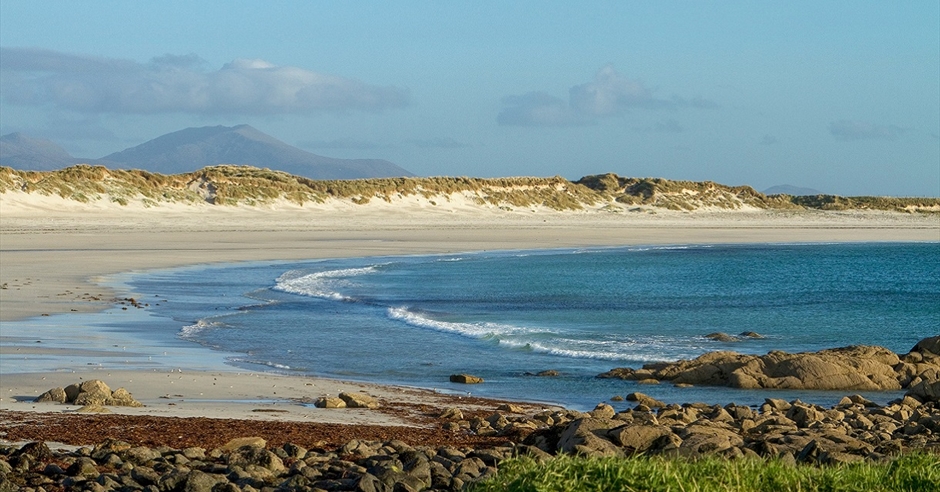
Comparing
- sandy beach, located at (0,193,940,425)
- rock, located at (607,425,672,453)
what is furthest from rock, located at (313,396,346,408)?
rock, located at (607,425,672,453)

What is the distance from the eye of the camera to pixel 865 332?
871 inches

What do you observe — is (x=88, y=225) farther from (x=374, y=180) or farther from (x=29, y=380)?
(x=29, y=380)

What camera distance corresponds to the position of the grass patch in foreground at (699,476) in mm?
5324

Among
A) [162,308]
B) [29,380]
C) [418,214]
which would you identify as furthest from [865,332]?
[418,214]

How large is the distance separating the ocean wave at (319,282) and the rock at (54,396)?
14.4 metres

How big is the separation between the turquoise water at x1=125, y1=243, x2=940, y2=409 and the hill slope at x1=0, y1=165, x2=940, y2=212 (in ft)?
80.7

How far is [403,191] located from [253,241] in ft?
89.5

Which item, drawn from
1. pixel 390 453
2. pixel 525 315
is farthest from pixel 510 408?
pixel 525 315

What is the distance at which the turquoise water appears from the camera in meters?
16.0

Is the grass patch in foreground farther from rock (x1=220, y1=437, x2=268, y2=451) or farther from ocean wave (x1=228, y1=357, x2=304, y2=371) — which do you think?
ocean wave (x1=228, y1=357, x2=304, y2=371)

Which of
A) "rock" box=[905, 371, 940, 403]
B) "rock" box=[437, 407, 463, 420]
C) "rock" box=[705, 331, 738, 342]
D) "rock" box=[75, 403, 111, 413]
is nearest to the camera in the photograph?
"rock" box=[75, 403, 111, 413]

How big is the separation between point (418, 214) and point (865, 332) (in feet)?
156

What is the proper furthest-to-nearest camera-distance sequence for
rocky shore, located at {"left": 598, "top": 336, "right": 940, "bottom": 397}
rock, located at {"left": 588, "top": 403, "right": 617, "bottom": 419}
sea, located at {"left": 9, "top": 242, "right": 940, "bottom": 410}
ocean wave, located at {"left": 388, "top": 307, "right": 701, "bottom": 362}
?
ocean wave, located at {"left": 388, "top": 307, "right": 701, "bottom": 362} < sea, located at {"left": 9, "top": 242, "right": 940, "bottom": 410} < rocky shore, located at {"left": 598, "top": 336, "right": 940, "bottom": 397} < rock, located at {"left": 588, "top": 403, "right": 617, "bottom": 419}

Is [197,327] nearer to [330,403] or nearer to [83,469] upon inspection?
[330,403]
